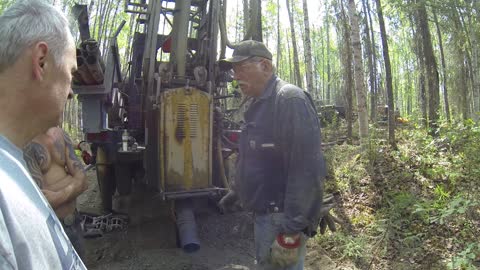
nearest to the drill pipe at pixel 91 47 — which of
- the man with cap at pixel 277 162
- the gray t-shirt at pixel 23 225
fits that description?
the man with cap at pixel 277 162

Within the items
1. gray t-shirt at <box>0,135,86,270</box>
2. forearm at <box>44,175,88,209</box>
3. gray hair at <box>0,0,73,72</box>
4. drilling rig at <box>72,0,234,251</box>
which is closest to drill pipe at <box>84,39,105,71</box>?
drilling rig at <box>72,0,234,251</box>

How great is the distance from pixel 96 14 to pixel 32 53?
23.0 metres

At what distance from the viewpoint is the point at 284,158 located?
2719mm

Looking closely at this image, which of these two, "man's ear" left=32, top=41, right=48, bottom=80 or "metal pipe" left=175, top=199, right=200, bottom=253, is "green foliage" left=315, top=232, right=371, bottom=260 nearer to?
"metal pipe" left=175, top=199, right=200, bottom=253

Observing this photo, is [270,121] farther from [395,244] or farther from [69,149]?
[395,244]

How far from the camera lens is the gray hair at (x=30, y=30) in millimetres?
1021

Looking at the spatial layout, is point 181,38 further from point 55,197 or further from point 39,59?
point 39,59

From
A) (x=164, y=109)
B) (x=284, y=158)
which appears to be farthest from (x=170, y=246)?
(x=284, y=158)

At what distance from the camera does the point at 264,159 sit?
281 cm

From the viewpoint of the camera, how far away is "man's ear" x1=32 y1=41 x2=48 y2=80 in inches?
41.2

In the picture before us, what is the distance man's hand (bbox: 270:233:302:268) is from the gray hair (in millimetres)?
1909

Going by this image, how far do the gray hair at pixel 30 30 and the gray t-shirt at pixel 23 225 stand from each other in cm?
27

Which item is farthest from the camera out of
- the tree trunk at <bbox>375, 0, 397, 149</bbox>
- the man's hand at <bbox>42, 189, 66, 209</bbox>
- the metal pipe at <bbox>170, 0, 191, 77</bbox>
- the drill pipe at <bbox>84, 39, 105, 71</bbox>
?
the tree trunk at <bbox>375, 0, 397, 149</bbox>

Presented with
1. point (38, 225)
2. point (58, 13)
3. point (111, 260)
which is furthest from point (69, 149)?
point (38, 225)
